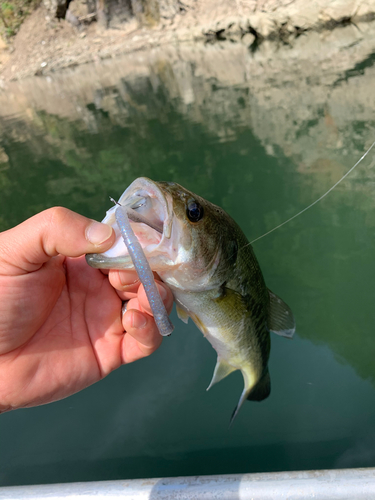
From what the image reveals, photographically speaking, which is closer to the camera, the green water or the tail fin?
the tail fin

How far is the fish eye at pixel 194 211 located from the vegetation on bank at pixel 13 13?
72761 mm

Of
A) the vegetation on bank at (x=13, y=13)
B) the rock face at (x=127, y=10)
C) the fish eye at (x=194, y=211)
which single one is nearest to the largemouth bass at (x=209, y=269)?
the fish eye at (x=194, y=211)

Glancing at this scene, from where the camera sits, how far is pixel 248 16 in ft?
105

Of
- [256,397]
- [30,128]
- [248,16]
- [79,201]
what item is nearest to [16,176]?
[79,201]

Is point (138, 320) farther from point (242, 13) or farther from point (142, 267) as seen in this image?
point (242, 13)

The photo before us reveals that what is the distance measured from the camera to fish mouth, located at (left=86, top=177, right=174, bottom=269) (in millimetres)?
1851

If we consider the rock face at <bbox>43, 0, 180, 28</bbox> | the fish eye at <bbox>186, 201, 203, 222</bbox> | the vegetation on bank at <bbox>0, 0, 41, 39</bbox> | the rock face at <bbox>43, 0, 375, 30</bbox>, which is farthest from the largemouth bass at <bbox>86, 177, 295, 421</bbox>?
the vegetation on bank at <bbox>0, 0, 41, 39</bbox>

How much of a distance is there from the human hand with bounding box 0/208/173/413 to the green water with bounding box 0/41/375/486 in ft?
4.37

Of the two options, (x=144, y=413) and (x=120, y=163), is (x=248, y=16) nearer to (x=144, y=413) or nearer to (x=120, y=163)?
(x=120, y=163)

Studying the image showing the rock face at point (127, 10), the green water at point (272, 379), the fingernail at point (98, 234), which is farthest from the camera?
the rock face at point (127, 10)

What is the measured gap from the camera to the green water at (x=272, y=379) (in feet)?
10.5

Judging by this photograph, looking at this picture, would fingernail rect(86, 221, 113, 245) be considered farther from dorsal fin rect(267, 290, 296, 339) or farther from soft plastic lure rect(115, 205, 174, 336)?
dorsal fin rect(267, 290, 296, 339)

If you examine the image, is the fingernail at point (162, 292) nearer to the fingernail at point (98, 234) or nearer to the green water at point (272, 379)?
the fingernail at point (98, 234)

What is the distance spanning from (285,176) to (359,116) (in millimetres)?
3364
